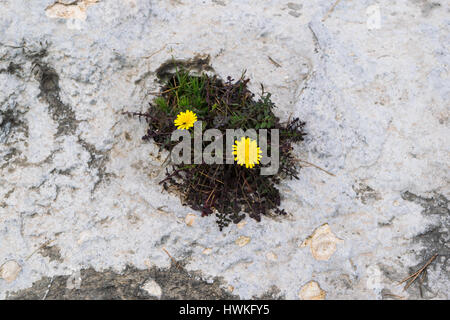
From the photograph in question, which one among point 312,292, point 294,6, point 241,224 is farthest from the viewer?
point 294,6

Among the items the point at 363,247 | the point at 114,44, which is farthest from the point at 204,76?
the point at 363,247

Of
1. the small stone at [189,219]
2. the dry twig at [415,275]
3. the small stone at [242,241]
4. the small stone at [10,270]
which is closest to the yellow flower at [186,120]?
the small stone at [189,219]

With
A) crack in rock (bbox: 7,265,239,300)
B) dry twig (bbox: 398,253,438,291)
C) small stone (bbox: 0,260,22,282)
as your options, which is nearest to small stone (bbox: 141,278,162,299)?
crack in rock (bbox: 7,265,239,300)

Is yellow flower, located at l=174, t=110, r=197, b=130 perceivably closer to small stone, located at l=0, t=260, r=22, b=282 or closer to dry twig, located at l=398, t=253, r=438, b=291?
small stone, located at l=0, t=260, r=22, b=282

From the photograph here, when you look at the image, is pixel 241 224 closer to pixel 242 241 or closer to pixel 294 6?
pixel 242 241

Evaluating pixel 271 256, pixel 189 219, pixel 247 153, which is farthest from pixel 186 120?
pixel 271 256

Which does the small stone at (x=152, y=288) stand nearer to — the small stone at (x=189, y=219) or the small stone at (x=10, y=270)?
the small stone at (x=189, y=219)
